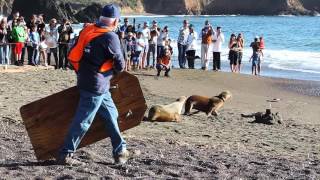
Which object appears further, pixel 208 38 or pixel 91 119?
pixel 208 38

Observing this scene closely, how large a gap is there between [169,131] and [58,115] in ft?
11.6

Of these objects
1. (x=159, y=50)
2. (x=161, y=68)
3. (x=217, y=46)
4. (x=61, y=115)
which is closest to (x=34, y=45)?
(x=161, y=68)

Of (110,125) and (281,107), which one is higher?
(110,125)

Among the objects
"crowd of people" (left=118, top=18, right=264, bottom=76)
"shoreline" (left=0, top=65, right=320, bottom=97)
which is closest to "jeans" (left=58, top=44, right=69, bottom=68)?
"shoreline" (left=0, top=65, right=320, bottom=97)

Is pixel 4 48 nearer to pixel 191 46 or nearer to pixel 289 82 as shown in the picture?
pixel 191 46

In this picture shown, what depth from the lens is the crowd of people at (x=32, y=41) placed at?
61.3 feet

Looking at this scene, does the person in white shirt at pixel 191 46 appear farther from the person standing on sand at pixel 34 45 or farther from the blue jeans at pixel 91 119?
the blue jeans at pixel 91 119

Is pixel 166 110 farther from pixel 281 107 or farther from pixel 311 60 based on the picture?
pixel 311 60

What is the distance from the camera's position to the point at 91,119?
21.7ft

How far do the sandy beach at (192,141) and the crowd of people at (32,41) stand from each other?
4.14 ft

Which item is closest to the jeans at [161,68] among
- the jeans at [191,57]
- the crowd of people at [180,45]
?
the crowd of people at [180,45]

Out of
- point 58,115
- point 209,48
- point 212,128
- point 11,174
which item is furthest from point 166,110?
point 209,48

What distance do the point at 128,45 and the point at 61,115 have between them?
12.9 meters

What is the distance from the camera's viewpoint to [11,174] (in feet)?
21.2
